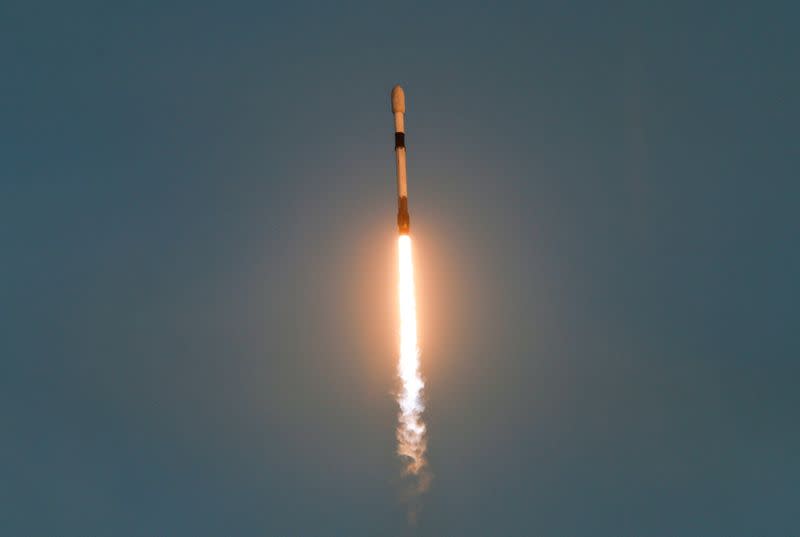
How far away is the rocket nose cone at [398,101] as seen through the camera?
8619cm

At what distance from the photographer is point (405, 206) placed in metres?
84.8

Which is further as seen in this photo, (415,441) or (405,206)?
(415,441)

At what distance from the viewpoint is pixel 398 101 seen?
8625 centimetres

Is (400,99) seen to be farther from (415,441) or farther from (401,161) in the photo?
(415,441)

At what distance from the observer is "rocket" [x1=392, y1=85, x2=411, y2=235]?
84.7m

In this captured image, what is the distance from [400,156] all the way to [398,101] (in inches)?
85.4

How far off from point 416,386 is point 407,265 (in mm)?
5361

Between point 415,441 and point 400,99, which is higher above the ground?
point 400,99

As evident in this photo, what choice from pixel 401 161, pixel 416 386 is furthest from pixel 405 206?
pixel 416 386

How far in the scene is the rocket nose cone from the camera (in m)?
86.2

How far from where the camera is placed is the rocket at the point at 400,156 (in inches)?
3334

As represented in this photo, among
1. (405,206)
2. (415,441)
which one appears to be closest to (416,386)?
(415,441)

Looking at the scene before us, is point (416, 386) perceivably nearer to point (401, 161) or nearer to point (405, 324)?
point (405, 324)

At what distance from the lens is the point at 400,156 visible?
85.4 meters
